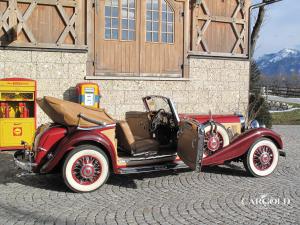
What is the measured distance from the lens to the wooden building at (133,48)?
1009cm

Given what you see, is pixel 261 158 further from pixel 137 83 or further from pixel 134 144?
pixel 137 83

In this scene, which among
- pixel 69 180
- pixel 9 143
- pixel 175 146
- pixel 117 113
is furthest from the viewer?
pixel 117 113

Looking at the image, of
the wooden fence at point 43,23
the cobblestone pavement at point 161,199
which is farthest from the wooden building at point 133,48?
the cobblestone pavement at point 161,199

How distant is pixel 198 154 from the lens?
635 centimetres

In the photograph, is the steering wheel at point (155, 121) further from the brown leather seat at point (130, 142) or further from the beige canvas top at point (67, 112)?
the beige canvas top at point (67, 112)

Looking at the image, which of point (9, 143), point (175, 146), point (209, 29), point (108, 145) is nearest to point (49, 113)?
point (108, 145)

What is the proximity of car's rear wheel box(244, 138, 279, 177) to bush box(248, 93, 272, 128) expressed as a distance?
241 inches

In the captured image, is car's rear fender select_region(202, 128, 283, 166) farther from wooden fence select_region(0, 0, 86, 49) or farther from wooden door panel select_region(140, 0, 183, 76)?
wooden fence select_region(0, 0, 86, 49)

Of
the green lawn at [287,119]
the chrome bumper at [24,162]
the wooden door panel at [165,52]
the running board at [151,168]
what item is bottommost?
the green lawn at [287,119]

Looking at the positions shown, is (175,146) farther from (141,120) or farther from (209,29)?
(209,29)

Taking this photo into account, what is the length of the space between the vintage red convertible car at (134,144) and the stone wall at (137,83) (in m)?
3.28

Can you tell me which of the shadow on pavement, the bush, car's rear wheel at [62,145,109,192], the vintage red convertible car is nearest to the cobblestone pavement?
the shadow on pavement

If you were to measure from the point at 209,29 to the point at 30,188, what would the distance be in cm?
771

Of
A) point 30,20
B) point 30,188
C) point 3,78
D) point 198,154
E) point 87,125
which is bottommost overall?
point 30,188
